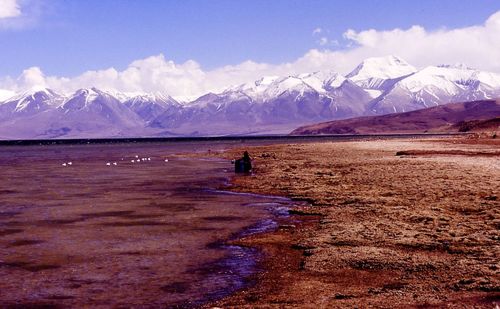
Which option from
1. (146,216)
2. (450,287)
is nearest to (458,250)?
(450,287)

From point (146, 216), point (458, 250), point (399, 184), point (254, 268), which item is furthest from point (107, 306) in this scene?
point (399, 184)

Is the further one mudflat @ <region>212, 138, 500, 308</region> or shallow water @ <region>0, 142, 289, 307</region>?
shallow water @ <region>0, 142, 289, 307</region>

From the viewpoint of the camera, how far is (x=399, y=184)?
28797mm

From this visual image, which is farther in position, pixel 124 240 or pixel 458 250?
pixel 124 240

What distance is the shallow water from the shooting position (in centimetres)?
1216

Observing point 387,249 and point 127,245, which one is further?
point 127,245

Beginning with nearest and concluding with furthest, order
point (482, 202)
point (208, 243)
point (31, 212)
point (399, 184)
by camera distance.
Answer: point (208, 243) → point (482, 202) → point (31, 212) → point (399, 184)

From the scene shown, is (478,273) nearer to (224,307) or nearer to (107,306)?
(224,307)

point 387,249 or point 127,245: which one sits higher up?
point 387,249

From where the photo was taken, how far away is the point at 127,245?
54.9 ft

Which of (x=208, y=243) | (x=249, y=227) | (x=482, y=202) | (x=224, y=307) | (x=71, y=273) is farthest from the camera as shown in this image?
(x=482, y=202)

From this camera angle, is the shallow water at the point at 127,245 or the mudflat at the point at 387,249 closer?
the mudflat at the point at 387,249

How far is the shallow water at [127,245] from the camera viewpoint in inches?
479

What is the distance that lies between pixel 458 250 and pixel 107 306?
8404mm
